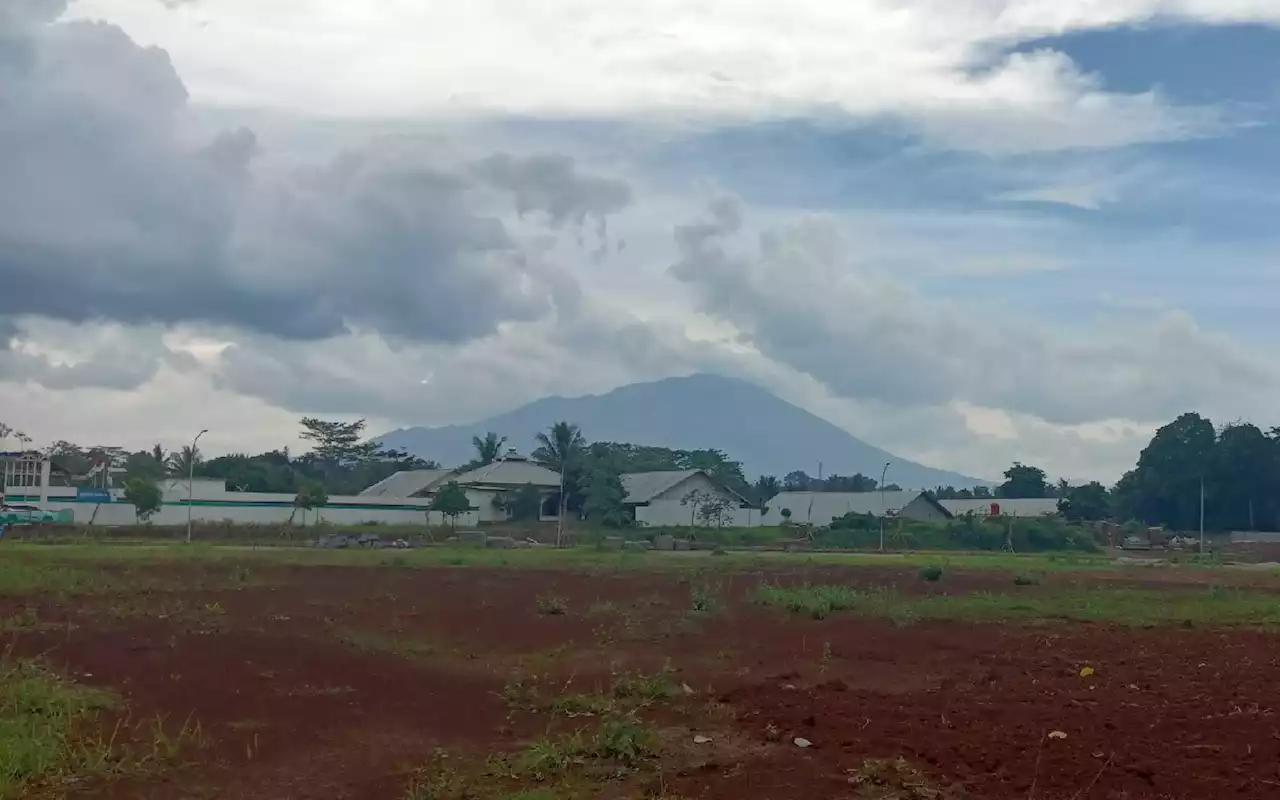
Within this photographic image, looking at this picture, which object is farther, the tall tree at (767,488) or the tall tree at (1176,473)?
the tall tree at (767,488)

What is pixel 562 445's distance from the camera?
281 ft

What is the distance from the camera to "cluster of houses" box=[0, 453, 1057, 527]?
7069cm

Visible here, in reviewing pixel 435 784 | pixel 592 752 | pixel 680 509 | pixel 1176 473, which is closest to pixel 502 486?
pixel 680 509

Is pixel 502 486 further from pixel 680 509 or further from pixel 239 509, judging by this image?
pixel 239 509

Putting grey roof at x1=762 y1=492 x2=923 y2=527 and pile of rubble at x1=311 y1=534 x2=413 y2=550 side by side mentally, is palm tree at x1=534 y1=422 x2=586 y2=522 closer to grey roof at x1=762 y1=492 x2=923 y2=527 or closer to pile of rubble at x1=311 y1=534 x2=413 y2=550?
grey roof at x1=762 y1=492 x2=923 y2=527

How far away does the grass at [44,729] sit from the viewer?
33.5 feet

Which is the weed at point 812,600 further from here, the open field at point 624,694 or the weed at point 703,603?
the weed at point 703,603

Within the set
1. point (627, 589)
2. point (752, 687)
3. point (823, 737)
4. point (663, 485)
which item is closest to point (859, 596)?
point (627, 589)

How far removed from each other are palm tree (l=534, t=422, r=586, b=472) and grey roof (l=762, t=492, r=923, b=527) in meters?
14.9

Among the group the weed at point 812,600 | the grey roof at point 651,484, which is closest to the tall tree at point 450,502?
the grey roof at point 651,484

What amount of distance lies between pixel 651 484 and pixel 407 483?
2425cm

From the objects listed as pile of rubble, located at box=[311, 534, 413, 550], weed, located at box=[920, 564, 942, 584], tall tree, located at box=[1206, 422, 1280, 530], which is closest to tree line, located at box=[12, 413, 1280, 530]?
tall tree, located at box=[1206, 422, 1280, 530]

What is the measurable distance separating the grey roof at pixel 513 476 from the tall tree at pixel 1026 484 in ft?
169

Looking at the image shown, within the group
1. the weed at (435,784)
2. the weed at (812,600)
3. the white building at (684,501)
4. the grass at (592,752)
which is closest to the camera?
the weed at (435,784)
